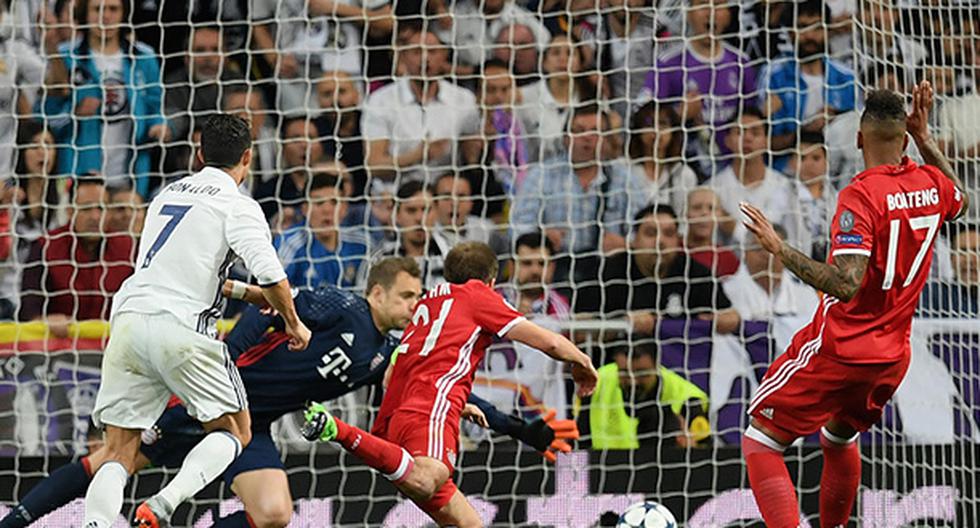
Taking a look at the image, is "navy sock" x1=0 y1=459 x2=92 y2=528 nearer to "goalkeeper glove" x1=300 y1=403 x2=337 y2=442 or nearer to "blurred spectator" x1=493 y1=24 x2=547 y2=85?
"goalkeeper glove" x1=300 y1=403 x2=337 y2=442

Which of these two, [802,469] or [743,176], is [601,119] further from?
[802,469]

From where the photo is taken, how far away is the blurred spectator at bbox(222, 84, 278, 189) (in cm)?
918

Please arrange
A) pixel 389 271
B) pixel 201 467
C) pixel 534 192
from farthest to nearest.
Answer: pixel 534 192 → pixel 389 271 → pixel 201 467

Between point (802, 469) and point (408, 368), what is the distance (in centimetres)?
224

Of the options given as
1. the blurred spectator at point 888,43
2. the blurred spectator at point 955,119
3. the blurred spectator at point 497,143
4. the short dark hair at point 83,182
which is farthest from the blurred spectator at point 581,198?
the short dark hair at point 83,182

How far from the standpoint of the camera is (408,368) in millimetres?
5910

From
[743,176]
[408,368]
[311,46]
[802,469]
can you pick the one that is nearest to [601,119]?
[743,176]

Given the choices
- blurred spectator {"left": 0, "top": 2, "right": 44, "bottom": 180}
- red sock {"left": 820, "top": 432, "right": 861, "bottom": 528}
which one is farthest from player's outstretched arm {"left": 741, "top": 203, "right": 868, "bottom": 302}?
blurred spectator {"left": 0, "top": 2, "right": 44, "bottom": 180}

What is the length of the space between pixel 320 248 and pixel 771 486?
3.95 m

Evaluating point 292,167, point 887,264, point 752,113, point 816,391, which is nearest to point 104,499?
point 816,391

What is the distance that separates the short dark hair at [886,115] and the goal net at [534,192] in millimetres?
→ 2210

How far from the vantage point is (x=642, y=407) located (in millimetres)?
7805

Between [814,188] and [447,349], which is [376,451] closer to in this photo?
[447,349]

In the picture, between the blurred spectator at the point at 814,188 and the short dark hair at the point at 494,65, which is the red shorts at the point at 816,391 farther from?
the short dark hair at the point at 494,65
